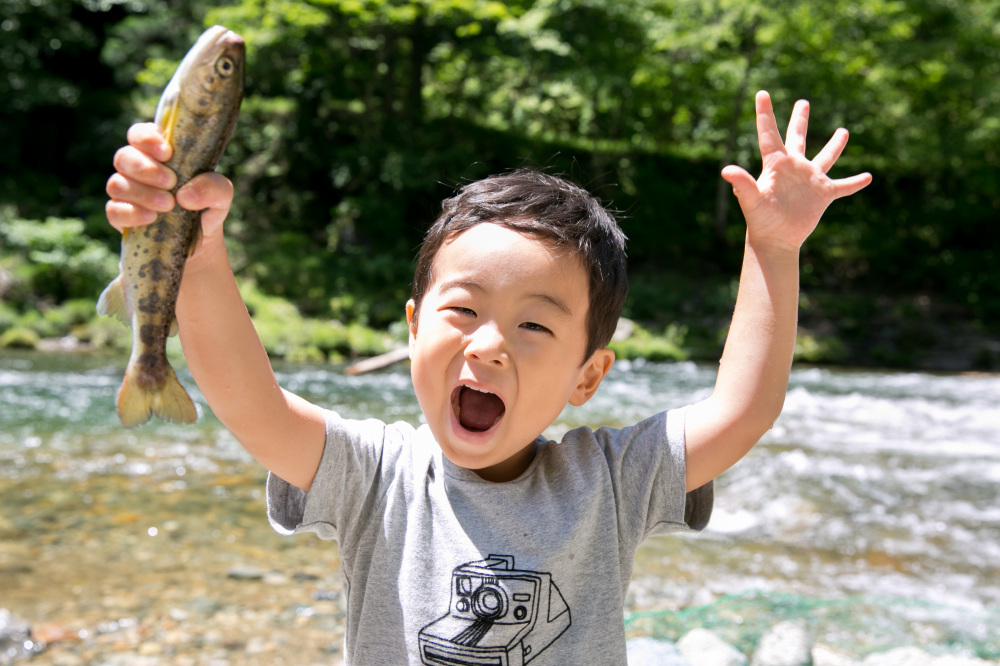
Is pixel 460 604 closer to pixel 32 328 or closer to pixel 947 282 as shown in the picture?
pixel 32 328

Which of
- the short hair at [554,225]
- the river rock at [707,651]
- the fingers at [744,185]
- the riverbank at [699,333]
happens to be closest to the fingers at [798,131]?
the fingers at [744,185]

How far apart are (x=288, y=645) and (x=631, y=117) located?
22.0 m

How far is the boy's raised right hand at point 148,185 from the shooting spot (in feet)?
3.68

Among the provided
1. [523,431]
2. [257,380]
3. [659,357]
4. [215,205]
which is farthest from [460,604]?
[659,357]

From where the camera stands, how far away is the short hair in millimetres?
1569

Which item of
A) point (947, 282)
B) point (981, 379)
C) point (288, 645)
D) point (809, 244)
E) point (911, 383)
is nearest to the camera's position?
point (288, 645)

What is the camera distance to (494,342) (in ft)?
4.70

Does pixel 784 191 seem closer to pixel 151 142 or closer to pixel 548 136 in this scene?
pixel 151 142

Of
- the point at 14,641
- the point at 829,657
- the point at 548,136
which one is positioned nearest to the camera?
the point at 829,657

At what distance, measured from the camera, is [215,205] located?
47.5 inches

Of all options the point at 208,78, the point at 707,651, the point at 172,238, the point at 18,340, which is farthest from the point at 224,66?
the point at 18,340

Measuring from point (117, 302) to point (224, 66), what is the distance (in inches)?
17.6

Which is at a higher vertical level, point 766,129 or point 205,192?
point 766,129

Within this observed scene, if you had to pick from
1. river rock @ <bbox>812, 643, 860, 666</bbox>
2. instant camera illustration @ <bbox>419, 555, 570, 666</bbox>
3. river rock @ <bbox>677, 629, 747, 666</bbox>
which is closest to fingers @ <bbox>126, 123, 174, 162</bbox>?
instant camera illustration @ <bbox>419, 555, 570, 666</bbox>
